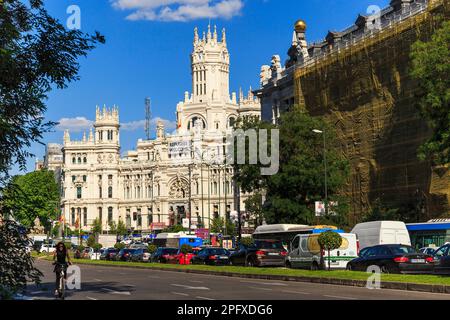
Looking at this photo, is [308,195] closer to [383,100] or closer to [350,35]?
[383,100]

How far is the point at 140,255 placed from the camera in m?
66.9

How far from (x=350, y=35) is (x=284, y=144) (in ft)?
50.7

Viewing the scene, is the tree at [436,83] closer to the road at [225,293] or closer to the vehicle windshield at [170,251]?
the road at [225,293]

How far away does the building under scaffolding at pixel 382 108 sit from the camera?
5322cm

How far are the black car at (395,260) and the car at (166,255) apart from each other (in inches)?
1006

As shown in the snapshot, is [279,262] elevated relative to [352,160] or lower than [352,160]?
lower

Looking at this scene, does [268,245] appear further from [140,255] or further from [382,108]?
[140,255]

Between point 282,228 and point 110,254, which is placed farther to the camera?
point 110,254

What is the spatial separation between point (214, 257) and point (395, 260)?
69.3 ft

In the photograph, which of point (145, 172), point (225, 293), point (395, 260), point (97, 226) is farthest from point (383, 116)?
point (145, 172)

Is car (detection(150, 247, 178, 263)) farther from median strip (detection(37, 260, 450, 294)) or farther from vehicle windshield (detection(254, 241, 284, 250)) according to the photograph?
vehicle windshield (detection(254, 241, 284, 250))

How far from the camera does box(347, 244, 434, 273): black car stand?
31750mm

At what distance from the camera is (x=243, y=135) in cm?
5959

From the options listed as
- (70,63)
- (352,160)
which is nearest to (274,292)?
(70,63)
